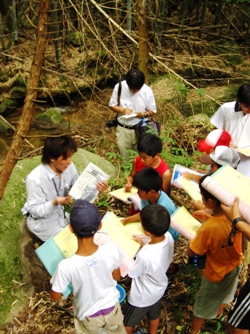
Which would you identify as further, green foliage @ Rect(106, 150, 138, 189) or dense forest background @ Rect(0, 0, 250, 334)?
green foliage @ Rect(106, 150, 138, 189)

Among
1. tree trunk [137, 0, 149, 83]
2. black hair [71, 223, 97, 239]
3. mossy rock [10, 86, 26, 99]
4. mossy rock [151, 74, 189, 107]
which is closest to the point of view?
black hair [71, 223, 97, 239]

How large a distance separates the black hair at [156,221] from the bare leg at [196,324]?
39.6 inches

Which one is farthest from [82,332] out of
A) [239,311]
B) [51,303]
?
[239,311]

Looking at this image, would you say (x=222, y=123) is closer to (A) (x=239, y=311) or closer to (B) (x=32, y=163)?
(A) (x=239, y=311)

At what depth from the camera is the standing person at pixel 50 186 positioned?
2930mm

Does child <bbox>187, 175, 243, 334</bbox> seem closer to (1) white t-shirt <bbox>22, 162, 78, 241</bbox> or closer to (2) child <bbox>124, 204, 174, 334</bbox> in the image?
(2) child <bbox>124, 204, 174, 334</bbox>

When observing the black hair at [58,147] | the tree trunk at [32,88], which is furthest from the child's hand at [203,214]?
the tree trunk at [32,88]

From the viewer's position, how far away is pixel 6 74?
9.88 metres

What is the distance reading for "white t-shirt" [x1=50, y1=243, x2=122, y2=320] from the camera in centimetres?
219

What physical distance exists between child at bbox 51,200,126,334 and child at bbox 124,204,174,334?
22 cm

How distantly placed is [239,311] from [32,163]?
3.05 metres

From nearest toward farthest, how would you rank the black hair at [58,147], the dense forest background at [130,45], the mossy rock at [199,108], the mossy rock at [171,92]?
the black hair at [58,147], the mossy rock at [171,92], the mossy rock at [199,108], the dense forest background at [130,45]

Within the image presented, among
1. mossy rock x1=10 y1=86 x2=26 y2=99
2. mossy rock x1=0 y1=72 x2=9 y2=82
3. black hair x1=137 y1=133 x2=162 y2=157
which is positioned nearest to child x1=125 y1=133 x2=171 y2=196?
black hair x1=137 y1=133 x2=162 y2=157

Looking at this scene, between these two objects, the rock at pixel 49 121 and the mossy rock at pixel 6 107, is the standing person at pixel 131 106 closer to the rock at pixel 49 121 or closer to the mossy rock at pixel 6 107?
the rock at pixel 49 121
